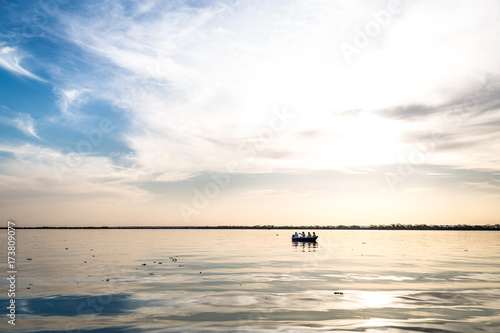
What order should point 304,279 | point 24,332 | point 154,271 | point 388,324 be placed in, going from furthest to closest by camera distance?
1. point 154,271
2. point 304,279
3. point 388,324
4. point 24,332

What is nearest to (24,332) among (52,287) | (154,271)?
(52,287)

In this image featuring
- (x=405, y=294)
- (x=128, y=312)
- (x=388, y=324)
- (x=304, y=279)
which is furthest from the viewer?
(x=304, y=279)

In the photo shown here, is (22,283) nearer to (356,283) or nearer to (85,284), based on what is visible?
(85,284)

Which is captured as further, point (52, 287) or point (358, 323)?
point (52, 287)

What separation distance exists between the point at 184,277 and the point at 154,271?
5.67 m

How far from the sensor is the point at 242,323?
20.5m

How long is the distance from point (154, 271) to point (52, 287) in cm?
1145

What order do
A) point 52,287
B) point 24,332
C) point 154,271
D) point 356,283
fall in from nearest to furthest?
1. point 24,332
2. point 52,287
3. point 356,283
4. point 154,271

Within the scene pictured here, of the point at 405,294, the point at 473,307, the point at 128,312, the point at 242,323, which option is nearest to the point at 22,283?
the point at 128,312

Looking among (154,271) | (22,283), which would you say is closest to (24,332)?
(22,283)

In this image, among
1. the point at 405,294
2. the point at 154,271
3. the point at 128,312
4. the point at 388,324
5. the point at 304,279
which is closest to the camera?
the point at 388,324

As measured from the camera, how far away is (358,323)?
800 inches

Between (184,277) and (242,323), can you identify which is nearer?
(242,323)

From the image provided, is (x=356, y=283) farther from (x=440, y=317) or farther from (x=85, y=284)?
(x=85, y=284)
